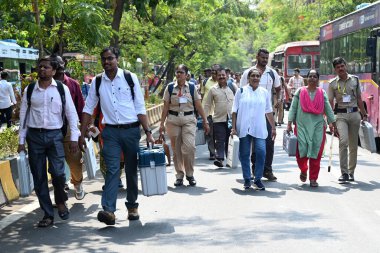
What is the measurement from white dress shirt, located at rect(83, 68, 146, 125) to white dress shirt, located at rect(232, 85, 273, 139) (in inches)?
104

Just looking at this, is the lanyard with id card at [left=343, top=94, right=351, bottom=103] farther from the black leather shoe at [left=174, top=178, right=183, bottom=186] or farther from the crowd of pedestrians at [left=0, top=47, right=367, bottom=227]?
the black leather shoe at [left=174, top=178, right=183, bottom=186]

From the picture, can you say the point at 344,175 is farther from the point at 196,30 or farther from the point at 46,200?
the point at 196,30

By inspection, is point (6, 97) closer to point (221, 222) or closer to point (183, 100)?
point (183, 100)

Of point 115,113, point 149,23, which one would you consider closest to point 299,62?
point 149,23

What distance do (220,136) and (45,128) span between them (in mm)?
5176

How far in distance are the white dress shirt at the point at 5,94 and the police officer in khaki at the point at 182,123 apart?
426 inches

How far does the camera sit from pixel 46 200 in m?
7.98

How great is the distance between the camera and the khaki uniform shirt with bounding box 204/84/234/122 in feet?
41.8

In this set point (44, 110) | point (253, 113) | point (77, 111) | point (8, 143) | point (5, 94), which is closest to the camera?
point (44, 110)

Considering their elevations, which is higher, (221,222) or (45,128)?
(45,128)

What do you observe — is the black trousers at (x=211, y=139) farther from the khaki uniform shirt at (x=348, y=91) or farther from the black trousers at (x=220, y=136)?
the khaki uniform shirt at (x=348, y=91)

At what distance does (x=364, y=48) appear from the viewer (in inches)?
641

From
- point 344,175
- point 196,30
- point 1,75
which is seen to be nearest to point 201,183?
point 344,175

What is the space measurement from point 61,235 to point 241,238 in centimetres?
180
